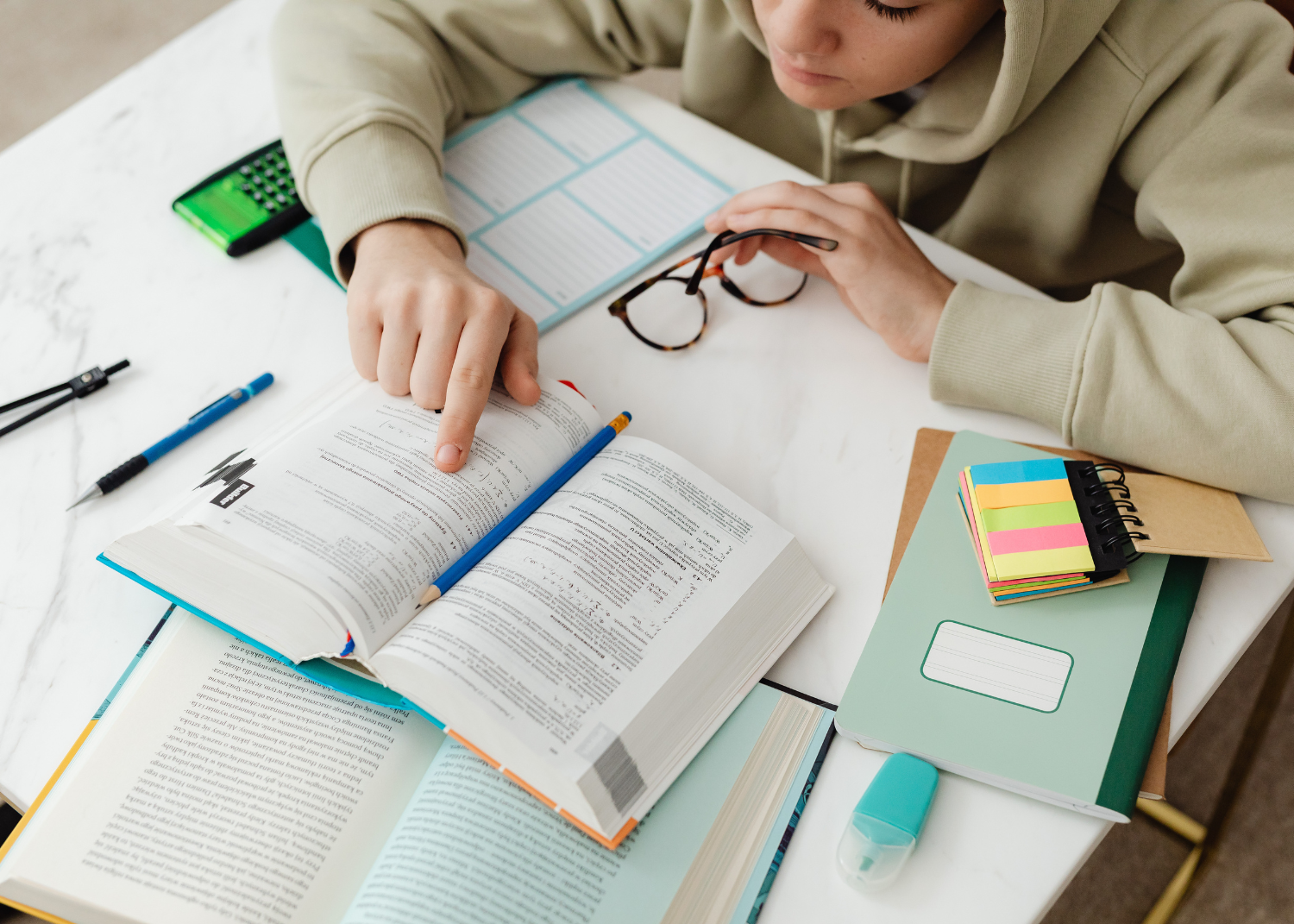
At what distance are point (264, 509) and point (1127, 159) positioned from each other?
80 cm

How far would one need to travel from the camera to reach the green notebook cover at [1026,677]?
528mm

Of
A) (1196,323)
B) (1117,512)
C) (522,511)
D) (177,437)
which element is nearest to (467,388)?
(522,511)

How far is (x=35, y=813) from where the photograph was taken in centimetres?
49

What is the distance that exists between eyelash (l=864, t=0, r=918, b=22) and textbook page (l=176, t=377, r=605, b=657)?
0.38 meters

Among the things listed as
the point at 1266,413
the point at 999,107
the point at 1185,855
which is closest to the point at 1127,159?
the point at 999,107

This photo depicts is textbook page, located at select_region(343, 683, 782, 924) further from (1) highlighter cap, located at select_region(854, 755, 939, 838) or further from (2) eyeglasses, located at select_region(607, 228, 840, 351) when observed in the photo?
(2) eyeglasses, located at select_region(607, 228, 840, 351)

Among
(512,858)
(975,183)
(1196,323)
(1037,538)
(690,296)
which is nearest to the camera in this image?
(512,858)

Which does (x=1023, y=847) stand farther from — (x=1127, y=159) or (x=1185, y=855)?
(x=1185, y=855)

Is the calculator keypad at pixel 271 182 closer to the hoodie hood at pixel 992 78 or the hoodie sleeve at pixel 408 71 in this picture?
the hoodie sleeve at pixel 408 71

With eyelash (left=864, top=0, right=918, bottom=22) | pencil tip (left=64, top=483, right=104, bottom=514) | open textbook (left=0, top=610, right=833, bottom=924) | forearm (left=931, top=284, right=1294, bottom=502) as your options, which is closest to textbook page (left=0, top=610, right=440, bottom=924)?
open textbook (left=0, top=610, right=833, bottom=924)

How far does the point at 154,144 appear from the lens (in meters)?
0.89

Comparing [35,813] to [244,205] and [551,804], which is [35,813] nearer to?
[551,804]

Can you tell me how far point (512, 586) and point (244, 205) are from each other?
52cm

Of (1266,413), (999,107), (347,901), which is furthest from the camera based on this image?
(999,107)
